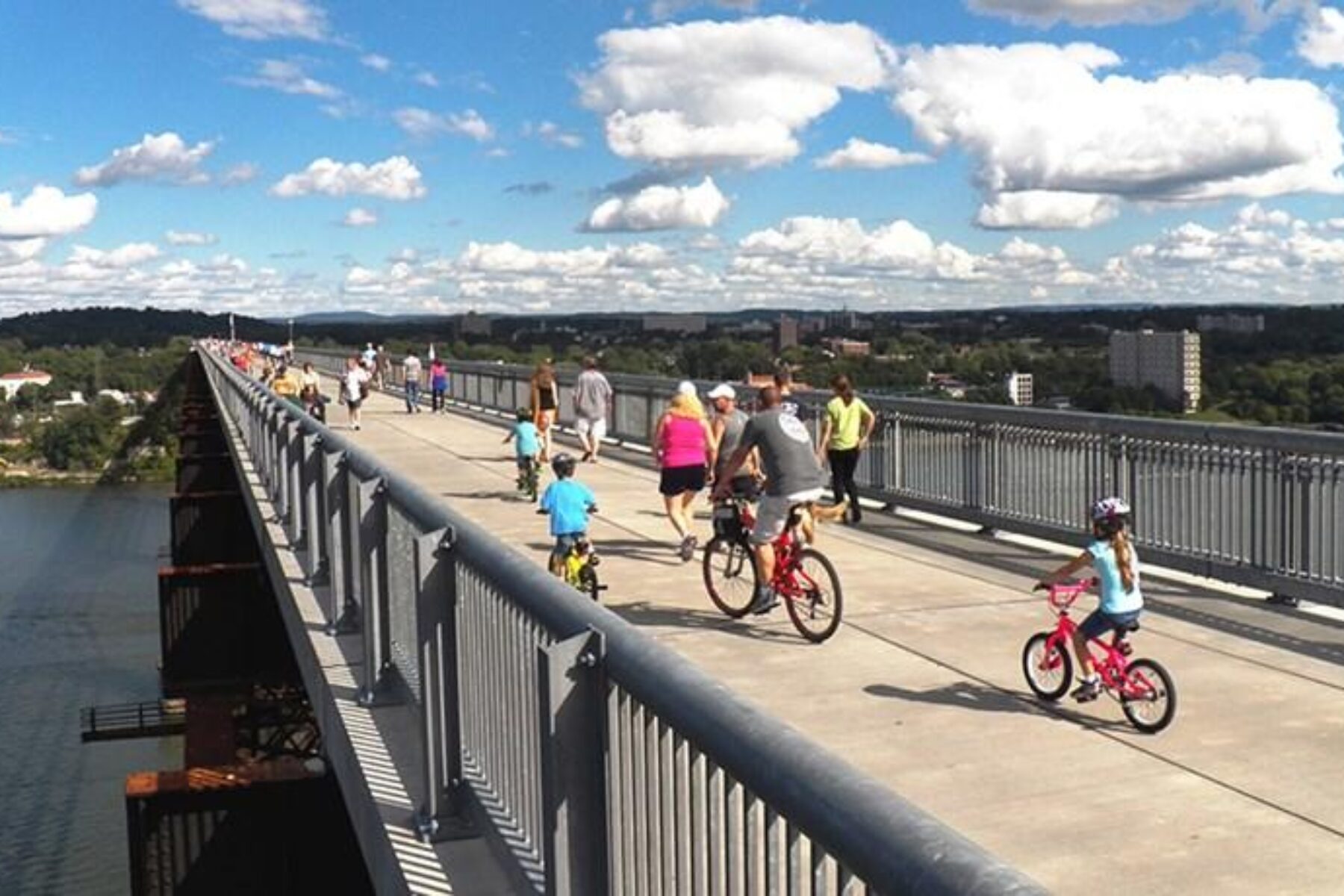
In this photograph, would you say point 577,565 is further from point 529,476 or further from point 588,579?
point 529,476

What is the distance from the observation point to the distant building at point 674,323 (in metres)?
41.3

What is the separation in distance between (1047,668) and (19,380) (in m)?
182

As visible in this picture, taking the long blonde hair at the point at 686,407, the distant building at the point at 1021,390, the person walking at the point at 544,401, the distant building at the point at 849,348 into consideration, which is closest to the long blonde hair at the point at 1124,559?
the long blonde hair at the point at 686,407

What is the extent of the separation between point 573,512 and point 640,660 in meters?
Answer: 7.67

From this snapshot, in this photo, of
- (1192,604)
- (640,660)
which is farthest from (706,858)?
(1192,604)

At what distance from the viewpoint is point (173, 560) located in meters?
29.2

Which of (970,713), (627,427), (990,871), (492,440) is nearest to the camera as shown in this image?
(990,871)

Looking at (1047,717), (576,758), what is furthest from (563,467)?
(576,758)

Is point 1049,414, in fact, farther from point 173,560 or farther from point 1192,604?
point 173,560

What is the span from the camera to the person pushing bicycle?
7293mm

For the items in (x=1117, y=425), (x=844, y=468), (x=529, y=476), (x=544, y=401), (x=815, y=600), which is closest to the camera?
(x=815, y=600)

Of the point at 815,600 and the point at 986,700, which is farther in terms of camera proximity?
the point at 815,600

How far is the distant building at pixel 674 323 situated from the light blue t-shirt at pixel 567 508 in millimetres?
28951

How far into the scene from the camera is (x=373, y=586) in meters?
7.02
